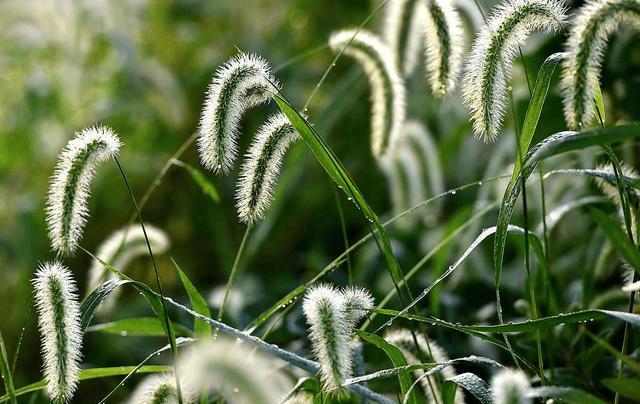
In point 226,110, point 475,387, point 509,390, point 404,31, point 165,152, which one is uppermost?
point 165,152

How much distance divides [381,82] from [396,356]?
0.53 metres

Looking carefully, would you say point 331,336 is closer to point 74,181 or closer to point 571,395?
point 571,395

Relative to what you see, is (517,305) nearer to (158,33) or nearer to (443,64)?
(443,64)

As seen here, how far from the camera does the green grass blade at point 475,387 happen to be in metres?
1.08

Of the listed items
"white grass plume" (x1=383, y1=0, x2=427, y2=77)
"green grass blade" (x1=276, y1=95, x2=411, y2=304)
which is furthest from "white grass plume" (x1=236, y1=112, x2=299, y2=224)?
"white grass plume" (x1=383, y1=0, x2=427, y2=77)

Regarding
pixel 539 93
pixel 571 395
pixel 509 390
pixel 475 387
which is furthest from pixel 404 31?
pixel 509 390

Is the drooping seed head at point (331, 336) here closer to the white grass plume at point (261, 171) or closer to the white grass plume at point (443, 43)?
the white grass plume at point (261, 171)

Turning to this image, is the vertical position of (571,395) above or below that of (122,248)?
below

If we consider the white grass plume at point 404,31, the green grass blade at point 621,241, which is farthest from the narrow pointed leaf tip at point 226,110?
the white grass plume at point 404,31

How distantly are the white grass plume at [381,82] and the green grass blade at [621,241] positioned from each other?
462 mm

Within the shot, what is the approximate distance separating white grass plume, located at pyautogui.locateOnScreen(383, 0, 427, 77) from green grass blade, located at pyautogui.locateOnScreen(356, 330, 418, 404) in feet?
2.21

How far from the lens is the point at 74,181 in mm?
1165

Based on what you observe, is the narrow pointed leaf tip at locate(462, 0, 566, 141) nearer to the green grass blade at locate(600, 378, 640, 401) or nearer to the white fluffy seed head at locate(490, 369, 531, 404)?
the green grass blade at locate(600, 378, 640, 401)

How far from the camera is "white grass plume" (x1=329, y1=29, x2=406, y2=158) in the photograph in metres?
1.52
